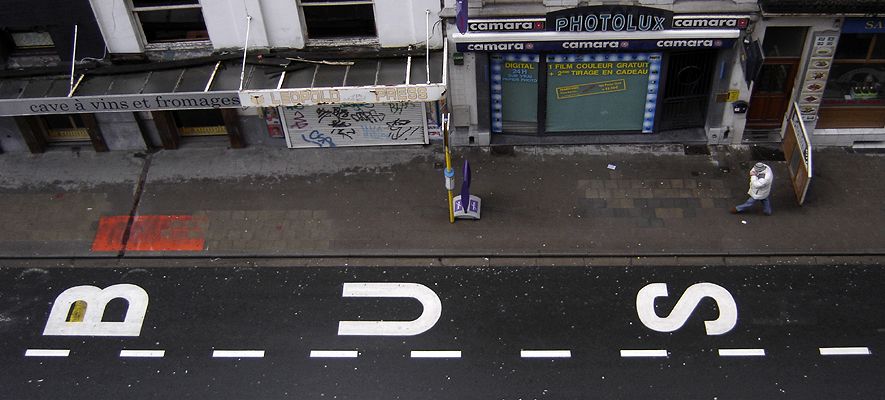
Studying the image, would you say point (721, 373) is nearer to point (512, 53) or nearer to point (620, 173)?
point (620, 173)

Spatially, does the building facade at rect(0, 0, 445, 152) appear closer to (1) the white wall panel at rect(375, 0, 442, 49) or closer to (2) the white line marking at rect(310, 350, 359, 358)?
(1) the white wall panel at rect(375, 0, 442, 49)

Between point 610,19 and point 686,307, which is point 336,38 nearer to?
point 610,19

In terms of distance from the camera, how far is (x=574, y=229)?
1666 centimetres

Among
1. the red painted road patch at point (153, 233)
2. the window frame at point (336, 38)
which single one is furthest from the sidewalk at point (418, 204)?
the window frame at point (336, 38)

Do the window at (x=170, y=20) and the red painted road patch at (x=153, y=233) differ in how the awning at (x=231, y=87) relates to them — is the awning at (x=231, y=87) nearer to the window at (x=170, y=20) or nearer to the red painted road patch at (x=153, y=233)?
the window at (x=170, y=20)

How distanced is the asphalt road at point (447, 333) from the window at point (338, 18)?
5.98 metres

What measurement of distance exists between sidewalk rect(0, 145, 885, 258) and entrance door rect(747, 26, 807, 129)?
117cm

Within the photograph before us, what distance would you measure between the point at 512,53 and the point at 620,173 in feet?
13.3

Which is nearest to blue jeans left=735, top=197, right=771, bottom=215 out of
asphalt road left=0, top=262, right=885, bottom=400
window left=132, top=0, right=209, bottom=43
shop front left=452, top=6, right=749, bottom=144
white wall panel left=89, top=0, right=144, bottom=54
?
asphalt road left=0, top=262, right=885, bottom=400

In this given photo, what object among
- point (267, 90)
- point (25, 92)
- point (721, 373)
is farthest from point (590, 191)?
point (25, 92)

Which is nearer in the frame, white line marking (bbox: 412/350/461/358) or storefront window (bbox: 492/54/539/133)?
white line marking (bbox: 412/350/461/358)

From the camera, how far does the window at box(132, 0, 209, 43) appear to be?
57.3 feet

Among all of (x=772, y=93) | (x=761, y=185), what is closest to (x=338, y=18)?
(x=761, y=185)

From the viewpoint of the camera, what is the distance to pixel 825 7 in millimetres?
16094
